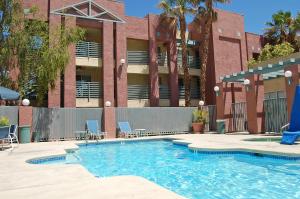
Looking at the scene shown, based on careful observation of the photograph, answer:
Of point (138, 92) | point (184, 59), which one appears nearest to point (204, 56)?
point (184, 59)

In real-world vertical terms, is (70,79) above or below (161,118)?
above

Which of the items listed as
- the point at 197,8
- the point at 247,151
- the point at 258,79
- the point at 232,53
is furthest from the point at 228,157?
the point at 232,53

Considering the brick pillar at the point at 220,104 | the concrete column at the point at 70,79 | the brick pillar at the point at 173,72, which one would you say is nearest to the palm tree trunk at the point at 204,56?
the brick pillar at the point at 173,72

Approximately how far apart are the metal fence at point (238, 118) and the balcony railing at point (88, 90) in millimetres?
9301

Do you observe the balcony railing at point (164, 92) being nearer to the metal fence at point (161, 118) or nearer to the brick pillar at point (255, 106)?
the metal fence at point (161, 118)

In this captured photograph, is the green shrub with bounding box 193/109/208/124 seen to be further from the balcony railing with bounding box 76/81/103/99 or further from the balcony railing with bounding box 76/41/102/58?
the balcony railing with bounding box 76/41/102/58

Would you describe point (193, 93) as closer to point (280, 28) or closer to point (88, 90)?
point (88, 90)

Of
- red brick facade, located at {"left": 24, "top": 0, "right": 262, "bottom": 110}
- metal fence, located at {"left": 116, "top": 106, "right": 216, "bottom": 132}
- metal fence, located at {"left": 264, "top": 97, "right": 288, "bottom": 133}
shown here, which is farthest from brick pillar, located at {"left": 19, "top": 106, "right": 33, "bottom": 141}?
metal fence, located at {"left": 264, "top": 97, "right": 288, "bottom": 133}

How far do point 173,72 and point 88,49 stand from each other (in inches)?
273

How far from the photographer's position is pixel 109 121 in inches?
757

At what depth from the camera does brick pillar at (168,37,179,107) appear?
24.5 metres

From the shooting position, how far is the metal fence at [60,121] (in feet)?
56.5

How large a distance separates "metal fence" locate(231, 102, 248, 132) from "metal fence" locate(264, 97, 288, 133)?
267 cm

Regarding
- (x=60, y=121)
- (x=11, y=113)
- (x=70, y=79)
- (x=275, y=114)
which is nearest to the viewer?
(x=11, y=113)
